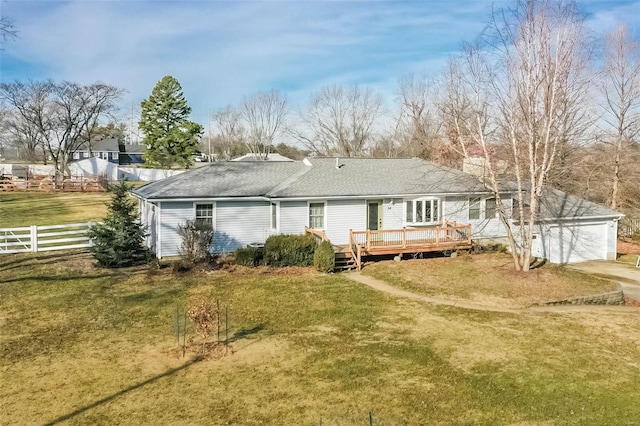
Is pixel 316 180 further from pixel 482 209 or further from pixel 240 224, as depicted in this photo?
pixel 482 209

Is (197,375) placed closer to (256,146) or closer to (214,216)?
(214,216)

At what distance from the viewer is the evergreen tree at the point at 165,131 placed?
57000 millimetres

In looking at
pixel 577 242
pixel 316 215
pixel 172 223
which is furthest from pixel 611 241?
pixel 172 223

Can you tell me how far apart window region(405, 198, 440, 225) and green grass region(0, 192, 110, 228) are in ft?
48.5

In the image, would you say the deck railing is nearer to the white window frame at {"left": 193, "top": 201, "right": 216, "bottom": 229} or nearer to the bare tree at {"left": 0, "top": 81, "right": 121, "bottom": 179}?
the white window frame at {"left": 193, "top": 201, "right": 216, "bottom": 229}

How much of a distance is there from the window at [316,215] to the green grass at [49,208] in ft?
33.8

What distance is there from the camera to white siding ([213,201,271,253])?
68.4 ft

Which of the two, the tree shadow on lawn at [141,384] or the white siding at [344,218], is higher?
the white siding at [344,218]

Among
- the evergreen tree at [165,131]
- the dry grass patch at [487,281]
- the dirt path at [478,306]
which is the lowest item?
the dirt path at [478,306]

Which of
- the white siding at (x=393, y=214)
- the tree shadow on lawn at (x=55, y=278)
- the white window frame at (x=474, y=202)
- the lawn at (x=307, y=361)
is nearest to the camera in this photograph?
the lawn at (x=307, y=361)

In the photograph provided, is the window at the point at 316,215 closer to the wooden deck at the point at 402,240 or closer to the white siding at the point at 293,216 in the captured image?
the white siding at the point at 293,216


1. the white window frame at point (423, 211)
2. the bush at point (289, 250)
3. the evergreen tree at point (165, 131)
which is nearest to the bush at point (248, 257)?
the bush at point (289, 250)

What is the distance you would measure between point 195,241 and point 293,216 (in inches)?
176

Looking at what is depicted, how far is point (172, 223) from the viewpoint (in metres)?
20.1
